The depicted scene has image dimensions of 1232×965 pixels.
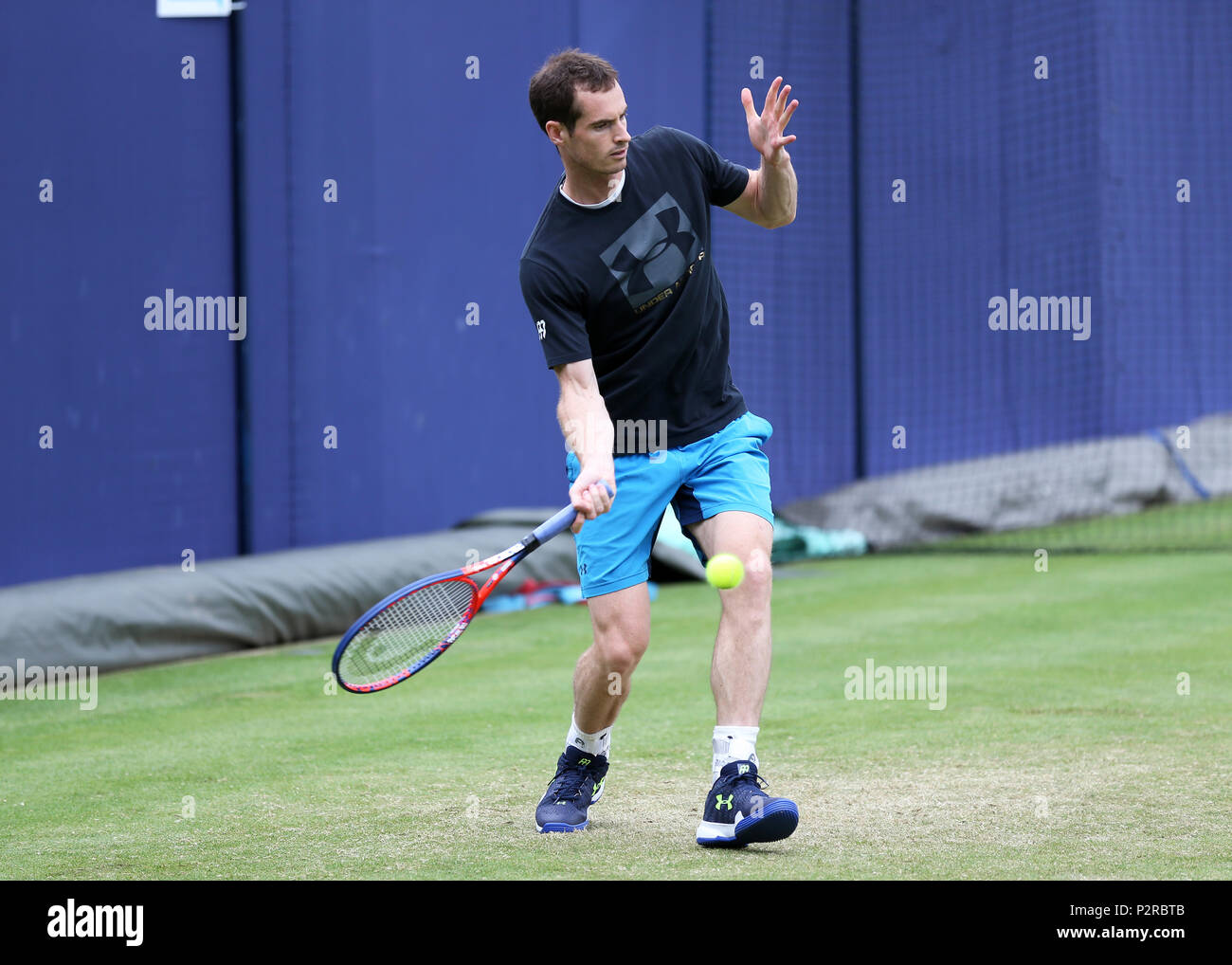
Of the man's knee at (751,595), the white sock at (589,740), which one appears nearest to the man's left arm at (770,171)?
the man's knee at (751,595)

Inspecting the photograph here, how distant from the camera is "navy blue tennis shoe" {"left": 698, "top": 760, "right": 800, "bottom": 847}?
145 inches

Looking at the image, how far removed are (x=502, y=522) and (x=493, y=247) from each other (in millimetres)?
1894

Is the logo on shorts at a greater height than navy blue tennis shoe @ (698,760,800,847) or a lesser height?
greater

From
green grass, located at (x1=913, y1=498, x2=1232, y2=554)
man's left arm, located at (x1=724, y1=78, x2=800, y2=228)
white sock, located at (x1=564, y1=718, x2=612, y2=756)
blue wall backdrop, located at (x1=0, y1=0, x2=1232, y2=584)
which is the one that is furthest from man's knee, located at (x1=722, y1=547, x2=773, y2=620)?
green grass, located at (x1=913, y1=498, x2=1232, y2=554)

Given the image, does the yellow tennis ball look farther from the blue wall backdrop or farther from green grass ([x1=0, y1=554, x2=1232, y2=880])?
the blue wall backdrop

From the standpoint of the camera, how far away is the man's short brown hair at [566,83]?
12.7 feet

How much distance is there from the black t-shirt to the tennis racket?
0.39 m

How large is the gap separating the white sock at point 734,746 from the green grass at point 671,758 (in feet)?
0.68

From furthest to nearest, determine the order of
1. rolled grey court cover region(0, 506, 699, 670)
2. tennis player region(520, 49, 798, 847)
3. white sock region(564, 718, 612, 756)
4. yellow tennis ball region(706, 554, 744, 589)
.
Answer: rolled grey court cover region(0, 506, 699, 670) → white sock region(564, 718, 612, 756) → tennis player region(520, 49, 798, 847) → yellow tennis ball region(706, 554, 744, 589)

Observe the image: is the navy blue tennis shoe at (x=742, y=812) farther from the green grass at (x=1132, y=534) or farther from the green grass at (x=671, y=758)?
the green grass at (x=1132, y=534)

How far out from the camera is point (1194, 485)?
1198cm

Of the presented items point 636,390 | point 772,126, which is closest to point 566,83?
point 772,126

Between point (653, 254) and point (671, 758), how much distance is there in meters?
1.68

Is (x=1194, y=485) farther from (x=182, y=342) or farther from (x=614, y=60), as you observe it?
(x=182, y=342)
